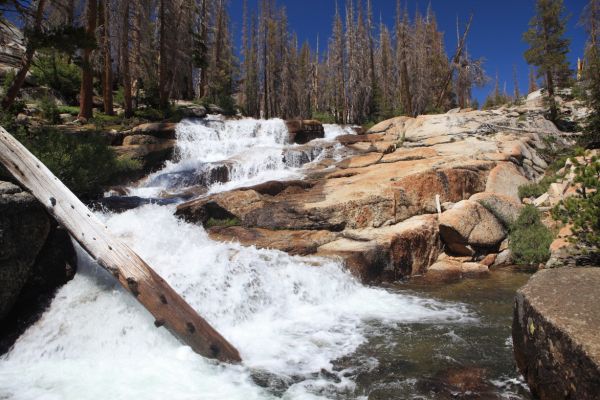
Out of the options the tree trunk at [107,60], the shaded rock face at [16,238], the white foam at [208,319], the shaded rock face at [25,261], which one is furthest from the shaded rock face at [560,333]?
the tree trunk at [107,60]

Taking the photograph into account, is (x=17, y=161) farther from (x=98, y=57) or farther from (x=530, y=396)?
(x=98, y=57)

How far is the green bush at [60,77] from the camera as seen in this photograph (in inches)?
821

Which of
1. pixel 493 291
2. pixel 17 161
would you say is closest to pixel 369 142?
pixel 493 291

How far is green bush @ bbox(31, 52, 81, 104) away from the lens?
2084cm

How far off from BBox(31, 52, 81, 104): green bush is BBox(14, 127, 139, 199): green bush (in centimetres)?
1089

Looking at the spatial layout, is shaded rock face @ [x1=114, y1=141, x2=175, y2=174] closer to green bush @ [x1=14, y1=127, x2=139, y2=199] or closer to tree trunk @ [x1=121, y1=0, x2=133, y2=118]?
green bush @ [x1=14, y1=127, x2=139, y2=199]

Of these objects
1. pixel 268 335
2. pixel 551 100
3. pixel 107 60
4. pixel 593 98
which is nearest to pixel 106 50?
pixel 107 60

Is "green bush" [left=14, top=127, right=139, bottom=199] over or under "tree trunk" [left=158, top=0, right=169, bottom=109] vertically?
under

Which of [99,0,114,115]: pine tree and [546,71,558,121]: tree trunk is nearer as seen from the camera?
[99,0,114,115]: pine tree

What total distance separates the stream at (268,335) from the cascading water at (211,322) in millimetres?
20

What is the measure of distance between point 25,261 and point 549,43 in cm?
2453

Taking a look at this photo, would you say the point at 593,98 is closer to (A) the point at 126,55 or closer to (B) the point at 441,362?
(B) the point at 441,362

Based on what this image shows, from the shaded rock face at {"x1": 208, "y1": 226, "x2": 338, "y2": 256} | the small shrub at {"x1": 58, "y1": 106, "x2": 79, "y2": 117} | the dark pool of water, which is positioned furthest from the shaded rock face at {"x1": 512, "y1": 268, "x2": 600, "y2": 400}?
the small shrub at {"x1": 58, "y1": 106, "x2": 79, "y2": 117}

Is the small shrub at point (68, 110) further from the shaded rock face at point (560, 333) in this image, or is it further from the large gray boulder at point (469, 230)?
the shaded rock face at point (560, 333)
